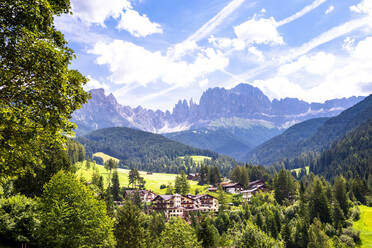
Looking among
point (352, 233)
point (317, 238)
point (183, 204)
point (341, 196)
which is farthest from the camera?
point (183, 204)

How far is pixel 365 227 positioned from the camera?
7744cm

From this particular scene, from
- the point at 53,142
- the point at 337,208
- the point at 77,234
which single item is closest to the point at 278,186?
the point at 337,208

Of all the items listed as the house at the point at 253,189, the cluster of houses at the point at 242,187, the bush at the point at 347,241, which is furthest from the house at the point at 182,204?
the bush at the point at 347,241

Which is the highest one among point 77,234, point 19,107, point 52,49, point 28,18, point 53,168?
point 28,18

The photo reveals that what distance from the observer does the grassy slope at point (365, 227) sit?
68519mm

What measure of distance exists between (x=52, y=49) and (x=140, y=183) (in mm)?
173392

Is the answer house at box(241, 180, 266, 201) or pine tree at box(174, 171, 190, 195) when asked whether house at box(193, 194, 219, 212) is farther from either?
house at box(241, 180, 266, 201)

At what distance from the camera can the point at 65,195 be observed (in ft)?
124

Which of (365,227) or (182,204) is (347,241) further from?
(182,204)

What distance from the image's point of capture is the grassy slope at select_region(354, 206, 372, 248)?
68519 mm

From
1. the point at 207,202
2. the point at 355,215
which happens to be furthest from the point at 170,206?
the point at 355,215

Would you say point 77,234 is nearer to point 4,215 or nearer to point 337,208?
point 4,215

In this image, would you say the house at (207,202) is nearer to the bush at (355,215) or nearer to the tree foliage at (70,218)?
the bush at (355,215)

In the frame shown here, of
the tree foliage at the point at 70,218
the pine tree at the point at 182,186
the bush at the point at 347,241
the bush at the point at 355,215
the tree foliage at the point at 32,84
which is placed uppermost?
the tree foliage at the point at 32,84
